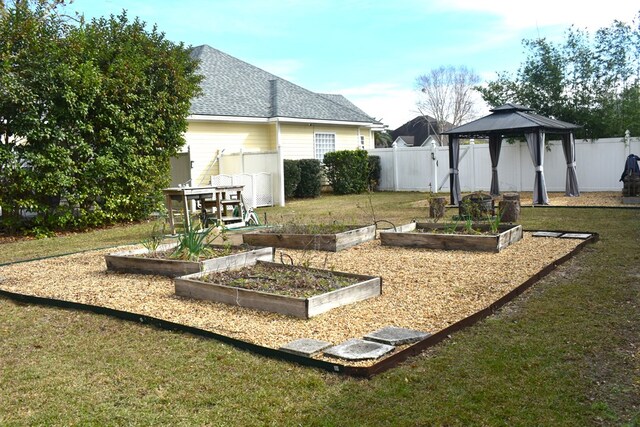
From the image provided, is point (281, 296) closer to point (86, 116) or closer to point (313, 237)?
point (313, 237)

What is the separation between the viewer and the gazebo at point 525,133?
15.6 metres

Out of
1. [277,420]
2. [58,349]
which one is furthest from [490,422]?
[58,349]

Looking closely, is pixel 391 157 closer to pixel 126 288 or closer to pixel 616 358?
pixel 126 288

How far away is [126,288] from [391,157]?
1785cm

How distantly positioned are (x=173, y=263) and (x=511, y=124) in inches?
438

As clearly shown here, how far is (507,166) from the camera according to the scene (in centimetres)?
2066

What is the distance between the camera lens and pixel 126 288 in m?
7.05

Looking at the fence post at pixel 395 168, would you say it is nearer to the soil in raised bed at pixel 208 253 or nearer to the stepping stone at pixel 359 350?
the soil in raised bed at pixel 208 253

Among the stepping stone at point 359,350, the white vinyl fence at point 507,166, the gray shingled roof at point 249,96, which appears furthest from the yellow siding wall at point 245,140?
the stepping stone at point 359,350

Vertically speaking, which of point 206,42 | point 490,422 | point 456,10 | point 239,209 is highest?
point 206,42

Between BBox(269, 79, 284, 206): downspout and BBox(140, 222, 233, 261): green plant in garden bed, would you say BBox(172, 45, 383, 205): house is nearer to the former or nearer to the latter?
BBox(269, 79, 284, 206): downspout

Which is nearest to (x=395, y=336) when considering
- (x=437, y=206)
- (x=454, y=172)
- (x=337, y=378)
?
(x=337, y=378)

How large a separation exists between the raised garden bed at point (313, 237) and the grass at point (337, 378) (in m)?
3.89

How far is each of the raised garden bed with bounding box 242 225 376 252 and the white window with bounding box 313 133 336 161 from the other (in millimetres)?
13580
